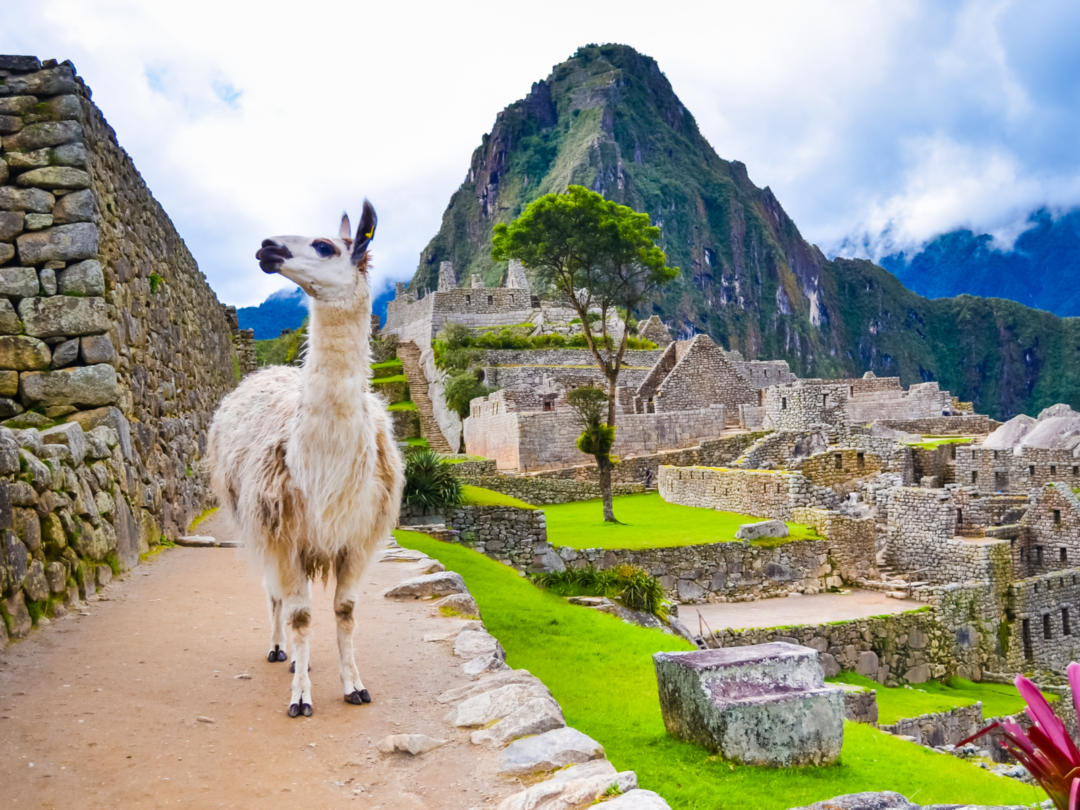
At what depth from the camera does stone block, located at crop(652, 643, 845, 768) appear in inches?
181

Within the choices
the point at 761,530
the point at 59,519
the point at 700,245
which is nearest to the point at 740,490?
the point at 761,530

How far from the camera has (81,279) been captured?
21.5 feet

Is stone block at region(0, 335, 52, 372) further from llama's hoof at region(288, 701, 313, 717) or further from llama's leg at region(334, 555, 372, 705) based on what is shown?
llama's hoof at region(288, 701, 313, 717)

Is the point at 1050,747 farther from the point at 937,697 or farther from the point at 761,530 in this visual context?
the point at 761,530

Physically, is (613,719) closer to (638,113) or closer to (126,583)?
(126,583)

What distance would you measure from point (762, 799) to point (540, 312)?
122 feet

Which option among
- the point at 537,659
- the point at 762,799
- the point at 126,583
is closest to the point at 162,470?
the point at 126,583

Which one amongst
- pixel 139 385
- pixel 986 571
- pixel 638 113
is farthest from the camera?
pixel 638 113

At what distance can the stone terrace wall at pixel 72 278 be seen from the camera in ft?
21.0

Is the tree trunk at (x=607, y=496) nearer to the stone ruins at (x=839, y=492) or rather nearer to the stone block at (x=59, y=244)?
the stone ruins at (x=839, y=492)

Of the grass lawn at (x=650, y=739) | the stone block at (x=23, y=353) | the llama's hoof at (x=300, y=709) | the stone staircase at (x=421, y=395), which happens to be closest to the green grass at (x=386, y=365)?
the stone staircase at (x=421, y=395)

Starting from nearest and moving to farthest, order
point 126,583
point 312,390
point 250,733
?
1. point 250,733
2. point 312,390
3. point 126,583

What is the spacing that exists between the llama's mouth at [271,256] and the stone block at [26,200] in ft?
13.4

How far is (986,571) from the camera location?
51.7ft
